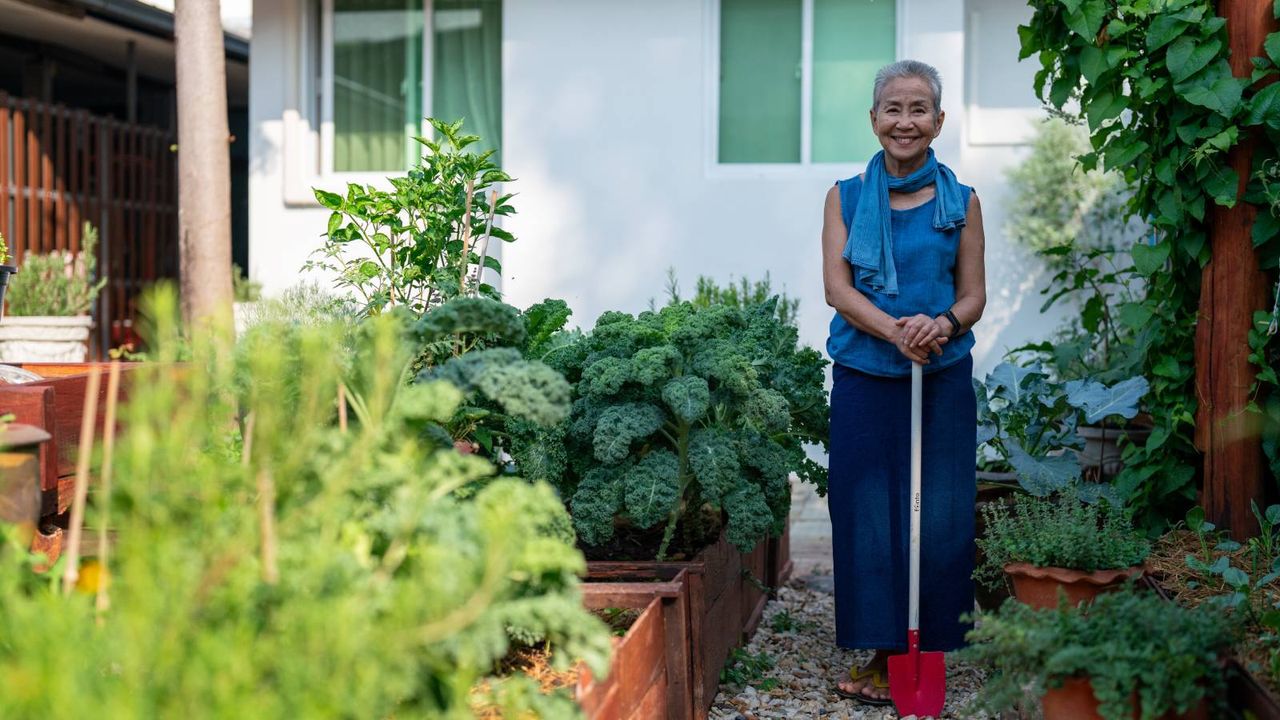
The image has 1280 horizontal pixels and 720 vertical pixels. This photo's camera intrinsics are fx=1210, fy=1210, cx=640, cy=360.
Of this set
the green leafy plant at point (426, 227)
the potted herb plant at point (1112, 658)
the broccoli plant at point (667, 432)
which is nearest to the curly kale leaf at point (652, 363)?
the broccoli plant at point (667, 432)

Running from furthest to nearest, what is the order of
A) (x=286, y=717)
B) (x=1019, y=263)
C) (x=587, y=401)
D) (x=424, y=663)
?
1. (x=1019, y=263)
2. (x=587, y=401)
3. (x=424, y=663)
4. (x=286, y=717)

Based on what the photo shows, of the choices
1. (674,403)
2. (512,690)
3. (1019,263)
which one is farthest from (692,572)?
(1019,263)

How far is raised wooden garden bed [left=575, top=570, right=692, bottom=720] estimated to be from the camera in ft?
8.44

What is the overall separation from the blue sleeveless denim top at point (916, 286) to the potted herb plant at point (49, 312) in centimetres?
496

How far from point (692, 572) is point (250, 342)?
1.44 meters

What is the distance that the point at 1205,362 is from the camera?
3764 mm

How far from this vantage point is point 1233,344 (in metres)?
3.69

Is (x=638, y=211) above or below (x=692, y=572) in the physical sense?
above

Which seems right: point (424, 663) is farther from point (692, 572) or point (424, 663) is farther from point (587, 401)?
point (587, 401)

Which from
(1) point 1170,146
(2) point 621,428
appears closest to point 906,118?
(1) point 1170,146

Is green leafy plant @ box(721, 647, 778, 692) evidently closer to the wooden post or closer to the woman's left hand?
the woman's left hand

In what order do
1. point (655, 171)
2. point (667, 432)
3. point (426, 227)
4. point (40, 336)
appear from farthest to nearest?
point (655, 171) → point (40, 336) → point (426, 227) → point (667, 432)

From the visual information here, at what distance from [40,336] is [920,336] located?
17.7ft

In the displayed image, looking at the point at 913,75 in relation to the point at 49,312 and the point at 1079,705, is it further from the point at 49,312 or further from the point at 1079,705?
the point at 49,312
